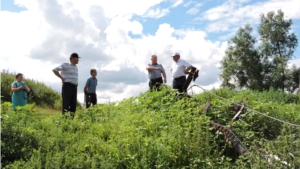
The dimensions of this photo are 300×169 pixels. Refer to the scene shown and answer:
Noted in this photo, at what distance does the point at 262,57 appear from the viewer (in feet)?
110

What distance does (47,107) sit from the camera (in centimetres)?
1568

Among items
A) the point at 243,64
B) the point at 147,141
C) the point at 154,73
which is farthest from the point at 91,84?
the point at 243,64

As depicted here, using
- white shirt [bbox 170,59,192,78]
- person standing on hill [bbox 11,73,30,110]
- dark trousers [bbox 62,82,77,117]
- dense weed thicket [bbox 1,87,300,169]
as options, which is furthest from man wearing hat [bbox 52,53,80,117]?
white shirt [bbox 170,59,192,78]

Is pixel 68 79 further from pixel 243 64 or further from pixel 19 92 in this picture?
pixel 243 64

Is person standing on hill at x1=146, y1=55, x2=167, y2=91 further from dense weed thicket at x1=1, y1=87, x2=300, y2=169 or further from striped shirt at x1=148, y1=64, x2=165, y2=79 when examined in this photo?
dense weed thicket at x1=1, y1=87, x2=300, y2=169

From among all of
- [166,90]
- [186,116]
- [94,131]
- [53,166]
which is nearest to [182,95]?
[166,90]

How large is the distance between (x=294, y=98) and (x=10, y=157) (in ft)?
43.9

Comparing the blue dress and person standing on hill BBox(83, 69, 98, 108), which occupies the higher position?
person standing on hill BBox(83, 69, 98, 108)

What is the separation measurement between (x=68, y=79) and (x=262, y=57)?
92.8ft

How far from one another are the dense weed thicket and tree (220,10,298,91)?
85.9 feet

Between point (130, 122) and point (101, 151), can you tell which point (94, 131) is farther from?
point (101, 151)

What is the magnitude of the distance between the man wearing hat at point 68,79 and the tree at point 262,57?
25.5m

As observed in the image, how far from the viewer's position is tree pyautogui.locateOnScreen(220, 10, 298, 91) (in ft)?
107

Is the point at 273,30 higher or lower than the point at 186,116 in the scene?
higher
